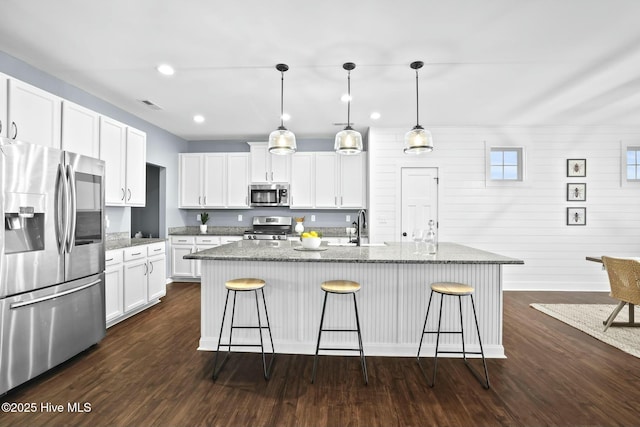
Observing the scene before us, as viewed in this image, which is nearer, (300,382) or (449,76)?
(300,382)

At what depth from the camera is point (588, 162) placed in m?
5.16

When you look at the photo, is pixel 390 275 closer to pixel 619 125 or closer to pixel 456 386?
pixel 456 386

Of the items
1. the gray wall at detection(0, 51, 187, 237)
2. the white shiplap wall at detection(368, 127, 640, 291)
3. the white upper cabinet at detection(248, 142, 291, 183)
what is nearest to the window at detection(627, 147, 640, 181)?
the white shiplap wall at detection(368, 127, 640, 291)

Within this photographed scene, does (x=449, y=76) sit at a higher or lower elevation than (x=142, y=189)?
higher

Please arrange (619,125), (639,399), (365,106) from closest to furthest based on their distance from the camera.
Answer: (639,399)
(365,106)
(619,125)

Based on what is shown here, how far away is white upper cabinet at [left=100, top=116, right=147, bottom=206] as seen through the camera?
362cm

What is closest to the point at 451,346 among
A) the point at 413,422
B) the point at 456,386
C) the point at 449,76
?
the point at 456,386

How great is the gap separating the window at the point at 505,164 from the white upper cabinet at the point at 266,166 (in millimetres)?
3593

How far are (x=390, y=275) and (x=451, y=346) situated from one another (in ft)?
2.74

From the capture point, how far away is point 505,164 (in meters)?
5.32

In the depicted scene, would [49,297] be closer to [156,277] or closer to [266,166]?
[156,277]

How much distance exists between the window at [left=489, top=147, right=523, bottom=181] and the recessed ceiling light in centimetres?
495

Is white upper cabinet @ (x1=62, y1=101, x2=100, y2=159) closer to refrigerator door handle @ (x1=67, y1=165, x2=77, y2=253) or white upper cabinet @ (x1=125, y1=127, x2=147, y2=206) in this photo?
white upper cabinet @ (x1=125, y1=127, x2=147, y2=206)

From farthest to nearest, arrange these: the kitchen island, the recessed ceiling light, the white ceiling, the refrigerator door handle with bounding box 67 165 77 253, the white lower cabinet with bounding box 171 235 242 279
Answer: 1. the white lower cabinet with bounding box 171 235 242 279
2. the recessed ceiling light
3. the kitchen island
4. the refrigerator door handle with bounding box 67 165 77 253
5. the white ceiling
